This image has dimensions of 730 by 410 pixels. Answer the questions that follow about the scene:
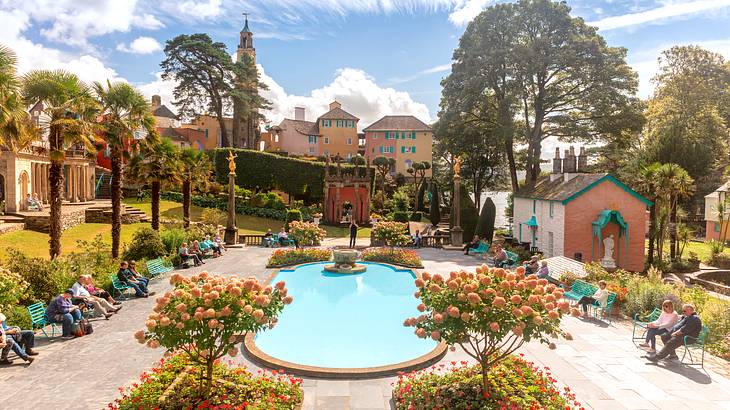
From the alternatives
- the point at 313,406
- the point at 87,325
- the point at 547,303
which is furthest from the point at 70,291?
the point at 547,303

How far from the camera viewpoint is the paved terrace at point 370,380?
848 centimetres

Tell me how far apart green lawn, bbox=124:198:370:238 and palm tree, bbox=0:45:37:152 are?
24756 millimetres

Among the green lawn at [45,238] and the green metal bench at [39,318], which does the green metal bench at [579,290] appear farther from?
the green lawn at [45,238]

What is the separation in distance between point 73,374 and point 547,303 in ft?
31.0

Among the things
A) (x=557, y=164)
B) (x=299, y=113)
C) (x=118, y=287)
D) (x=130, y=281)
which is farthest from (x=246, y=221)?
(x=299, y=113)

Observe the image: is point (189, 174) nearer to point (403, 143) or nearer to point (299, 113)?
point (403, 143)

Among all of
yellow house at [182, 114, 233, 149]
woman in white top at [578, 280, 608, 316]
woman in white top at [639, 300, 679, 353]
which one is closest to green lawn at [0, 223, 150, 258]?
woman in white top at [578, 280, 608, 316]

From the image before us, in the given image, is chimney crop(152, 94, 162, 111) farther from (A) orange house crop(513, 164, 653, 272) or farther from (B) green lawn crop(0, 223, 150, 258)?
(A) orange house crop(513, 164, 653, 272)

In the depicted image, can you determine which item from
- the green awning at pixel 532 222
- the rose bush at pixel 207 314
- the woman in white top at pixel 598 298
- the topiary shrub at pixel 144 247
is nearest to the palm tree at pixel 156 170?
the topiary shrub at pixel 144 247

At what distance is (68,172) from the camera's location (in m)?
40.5

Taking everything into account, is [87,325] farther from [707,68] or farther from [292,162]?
[707,68]

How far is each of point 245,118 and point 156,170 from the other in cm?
3756

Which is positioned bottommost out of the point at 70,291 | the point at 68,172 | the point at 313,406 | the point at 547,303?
the point at 313,406

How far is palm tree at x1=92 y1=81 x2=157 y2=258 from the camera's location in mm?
19672
